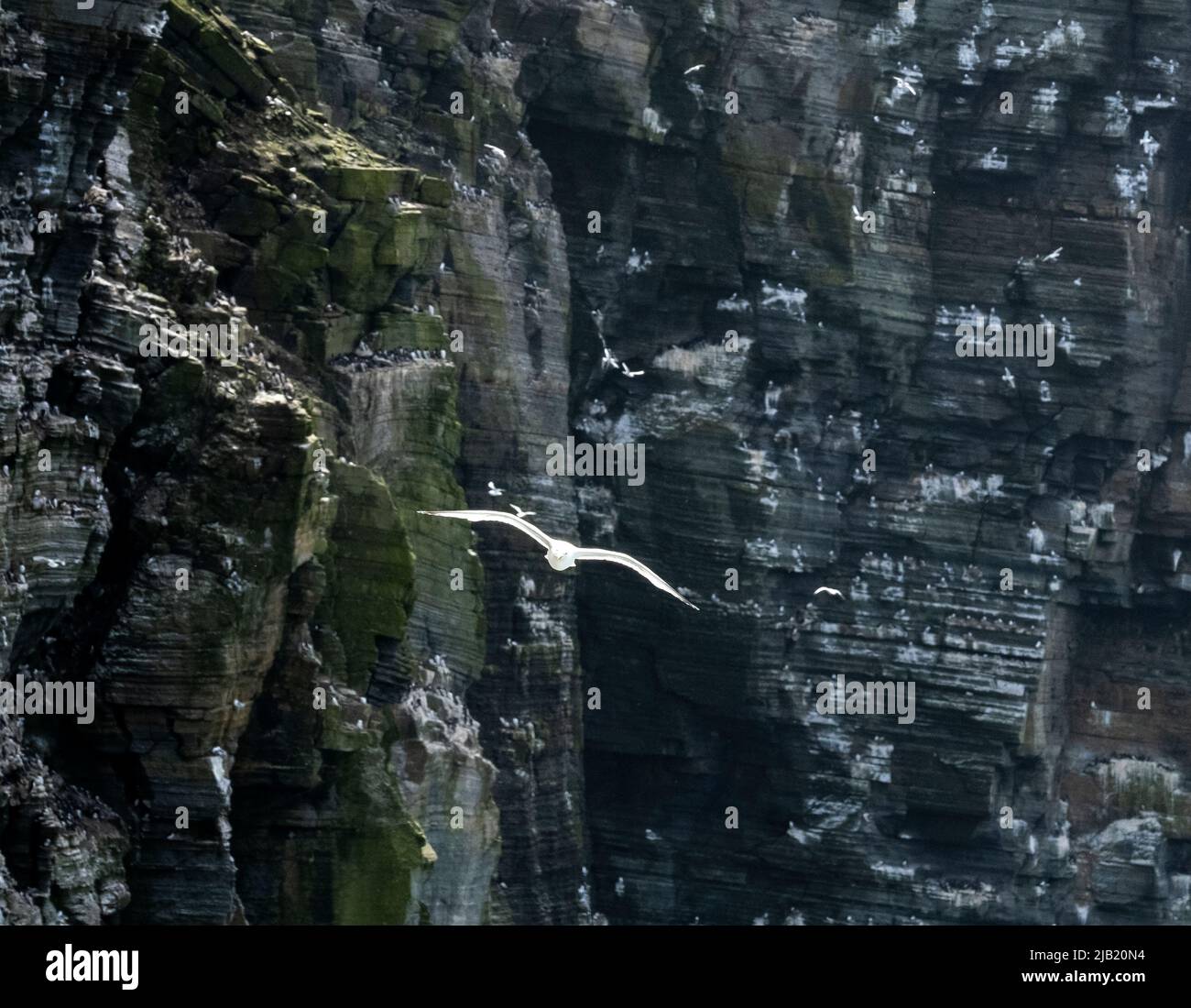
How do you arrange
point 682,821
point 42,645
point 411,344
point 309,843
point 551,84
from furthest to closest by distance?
point 682,821, point 551,84, point 411,344, point 309,843, point 42,645

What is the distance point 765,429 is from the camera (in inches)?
4685

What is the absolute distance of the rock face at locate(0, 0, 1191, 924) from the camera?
96.1m

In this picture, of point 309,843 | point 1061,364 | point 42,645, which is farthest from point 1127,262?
point 42,645

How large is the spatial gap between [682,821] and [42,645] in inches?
1905

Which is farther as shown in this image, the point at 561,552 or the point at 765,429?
the point at 765,429

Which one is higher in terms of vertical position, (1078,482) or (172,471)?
(1078,482)

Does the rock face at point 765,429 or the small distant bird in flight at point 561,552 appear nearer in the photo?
the small distant bird in flight at point 561,552

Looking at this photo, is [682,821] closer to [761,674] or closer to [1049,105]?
[761,674]

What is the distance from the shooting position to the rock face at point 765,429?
96.1 metres

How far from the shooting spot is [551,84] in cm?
11206

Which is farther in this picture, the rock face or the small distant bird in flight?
the rock face

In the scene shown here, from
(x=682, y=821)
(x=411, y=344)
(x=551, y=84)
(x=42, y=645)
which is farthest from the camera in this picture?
(x=682, y=821)

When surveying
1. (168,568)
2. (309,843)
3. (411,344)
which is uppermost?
(411,344)

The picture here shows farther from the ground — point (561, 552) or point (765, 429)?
point (765, 429)
